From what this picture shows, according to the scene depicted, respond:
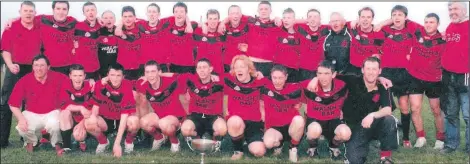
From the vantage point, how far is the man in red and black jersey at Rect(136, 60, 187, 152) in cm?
593

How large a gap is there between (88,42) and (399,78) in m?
4.24

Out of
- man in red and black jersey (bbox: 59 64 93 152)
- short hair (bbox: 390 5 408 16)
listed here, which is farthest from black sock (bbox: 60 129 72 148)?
short hair (bbox: 390 5 408 16)

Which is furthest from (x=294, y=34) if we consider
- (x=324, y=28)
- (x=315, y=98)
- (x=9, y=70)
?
(x=9, y=70)

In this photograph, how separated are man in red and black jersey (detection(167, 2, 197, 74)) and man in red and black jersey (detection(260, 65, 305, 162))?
5.44 ft

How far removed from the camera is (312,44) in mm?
6809

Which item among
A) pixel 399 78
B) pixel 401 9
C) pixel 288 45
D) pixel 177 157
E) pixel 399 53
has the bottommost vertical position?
pixel 177 157

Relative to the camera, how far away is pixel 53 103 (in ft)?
20.3

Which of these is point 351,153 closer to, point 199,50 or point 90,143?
point 199,50

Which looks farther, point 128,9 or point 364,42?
point 128,9

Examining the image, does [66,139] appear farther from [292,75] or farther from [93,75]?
[292,75]

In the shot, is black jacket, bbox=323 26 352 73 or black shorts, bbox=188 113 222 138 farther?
black jacket, bbox=323 26 352 73

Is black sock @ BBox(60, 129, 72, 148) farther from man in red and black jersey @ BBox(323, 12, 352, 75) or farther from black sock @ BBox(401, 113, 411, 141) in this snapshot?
black sock @ BBox(401, 113, 411, 141)

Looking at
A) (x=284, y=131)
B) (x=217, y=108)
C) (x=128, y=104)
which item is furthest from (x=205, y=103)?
(x=284, y=131)

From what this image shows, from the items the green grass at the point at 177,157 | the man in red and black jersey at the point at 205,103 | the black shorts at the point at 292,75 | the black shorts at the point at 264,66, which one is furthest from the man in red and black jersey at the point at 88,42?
the black shorts at the point at 292,75
